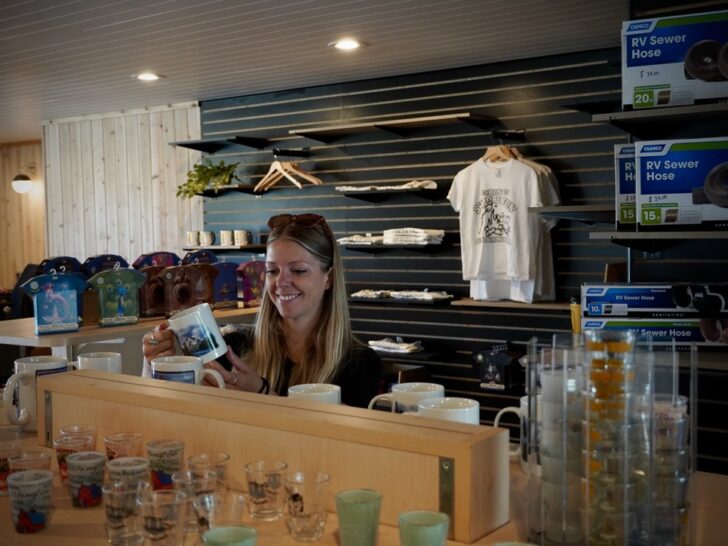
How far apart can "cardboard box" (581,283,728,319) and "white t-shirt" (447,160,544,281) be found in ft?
6.73

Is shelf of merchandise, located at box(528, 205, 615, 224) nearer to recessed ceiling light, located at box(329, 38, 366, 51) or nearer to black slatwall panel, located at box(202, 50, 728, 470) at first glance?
black slatwall panel, located at box(202, 50, 728, 470)

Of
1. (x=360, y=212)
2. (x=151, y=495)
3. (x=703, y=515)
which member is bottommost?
(x=703, y=515)

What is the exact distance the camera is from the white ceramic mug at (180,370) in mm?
2115

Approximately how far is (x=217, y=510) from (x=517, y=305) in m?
4.71

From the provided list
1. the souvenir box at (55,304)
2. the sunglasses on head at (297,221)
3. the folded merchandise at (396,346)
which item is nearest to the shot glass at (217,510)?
the sunglasses on head at (297,221)

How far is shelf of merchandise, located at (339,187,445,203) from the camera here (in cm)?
634

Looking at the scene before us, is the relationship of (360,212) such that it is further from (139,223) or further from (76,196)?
(76,196)

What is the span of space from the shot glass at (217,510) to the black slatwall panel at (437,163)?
4530 millimetres

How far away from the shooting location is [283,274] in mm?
2793

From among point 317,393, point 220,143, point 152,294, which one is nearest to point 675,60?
point 317,393

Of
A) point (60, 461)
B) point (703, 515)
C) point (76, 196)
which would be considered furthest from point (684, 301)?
point (76, 196)

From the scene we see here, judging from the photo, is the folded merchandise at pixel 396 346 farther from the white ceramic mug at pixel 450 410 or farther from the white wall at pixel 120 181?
the white ceramic mug at pixel 450 410

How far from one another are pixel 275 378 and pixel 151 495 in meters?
1.47

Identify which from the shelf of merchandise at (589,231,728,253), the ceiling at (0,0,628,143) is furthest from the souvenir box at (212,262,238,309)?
the shelf of merchandise at (589,231,728,253)
